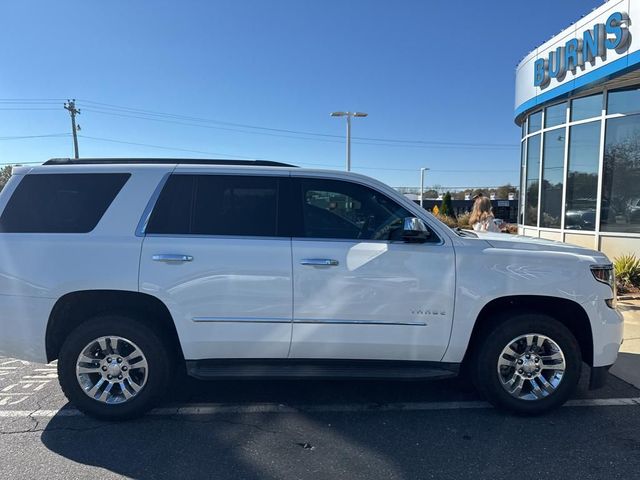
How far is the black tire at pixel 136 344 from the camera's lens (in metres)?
3.59

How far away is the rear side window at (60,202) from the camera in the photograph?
3.65 m

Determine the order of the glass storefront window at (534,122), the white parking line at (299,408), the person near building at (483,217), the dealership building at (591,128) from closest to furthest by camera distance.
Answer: the white parking line at (299,408) < the person near building at (483,217) < the dealership building at (591,128) < the glass storefront window at (534,122)

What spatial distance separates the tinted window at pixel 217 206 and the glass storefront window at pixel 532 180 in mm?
9712

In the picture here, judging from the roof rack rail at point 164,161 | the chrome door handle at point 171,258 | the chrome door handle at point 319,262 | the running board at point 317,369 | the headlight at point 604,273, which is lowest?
the running board at point 317,369

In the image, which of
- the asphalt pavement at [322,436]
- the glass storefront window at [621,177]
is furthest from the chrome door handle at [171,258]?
the glass storefront window at [621,177]

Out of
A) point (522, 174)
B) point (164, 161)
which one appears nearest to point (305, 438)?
point (164, 161)

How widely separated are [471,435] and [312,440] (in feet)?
3.86

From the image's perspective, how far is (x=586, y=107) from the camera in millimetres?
9656

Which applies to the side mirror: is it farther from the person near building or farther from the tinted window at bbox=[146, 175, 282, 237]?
the person near building

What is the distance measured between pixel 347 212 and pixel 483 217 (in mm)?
3546

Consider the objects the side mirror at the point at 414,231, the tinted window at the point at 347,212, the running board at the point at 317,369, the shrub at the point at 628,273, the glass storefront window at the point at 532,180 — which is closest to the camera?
the side mirror at the point at 414,231

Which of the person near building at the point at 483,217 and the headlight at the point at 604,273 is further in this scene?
the person near building at the point at 483,217

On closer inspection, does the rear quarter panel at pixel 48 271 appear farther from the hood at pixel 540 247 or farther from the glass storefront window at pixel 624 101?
the glass storefront window at pixel 624 101

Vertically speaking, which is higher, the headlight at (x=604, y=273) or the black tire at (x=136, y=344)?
the headlight at (x=604, y=273)
